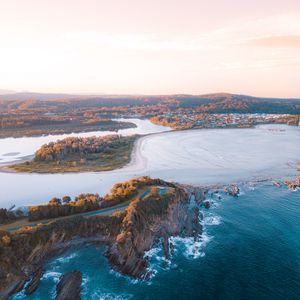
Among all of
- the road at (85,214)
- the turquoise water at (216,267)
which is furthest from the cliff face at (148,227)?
the road at (85,214)

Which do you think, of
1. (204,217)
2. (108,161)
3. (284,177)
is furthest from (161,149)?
(204,217)

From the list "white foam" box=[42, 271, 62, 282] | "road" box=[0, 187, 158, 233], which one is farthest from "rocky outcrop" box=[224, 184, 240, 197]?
"white foam" box=[42, 271, 62, 282]

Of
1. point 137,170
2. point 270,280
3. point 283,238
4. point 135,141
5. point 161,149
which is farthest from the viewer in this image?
point 135,141

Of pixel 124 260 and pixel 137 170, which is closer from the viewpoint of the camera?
pixel 124 260

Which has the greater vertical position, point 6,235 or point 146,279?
point 6,235

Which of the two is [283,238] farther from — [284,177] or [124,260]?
[284,177]

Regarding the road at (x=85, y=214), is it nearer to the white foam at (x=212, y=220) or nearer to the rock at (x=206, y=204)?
the white foam at (x=212, y=220)
